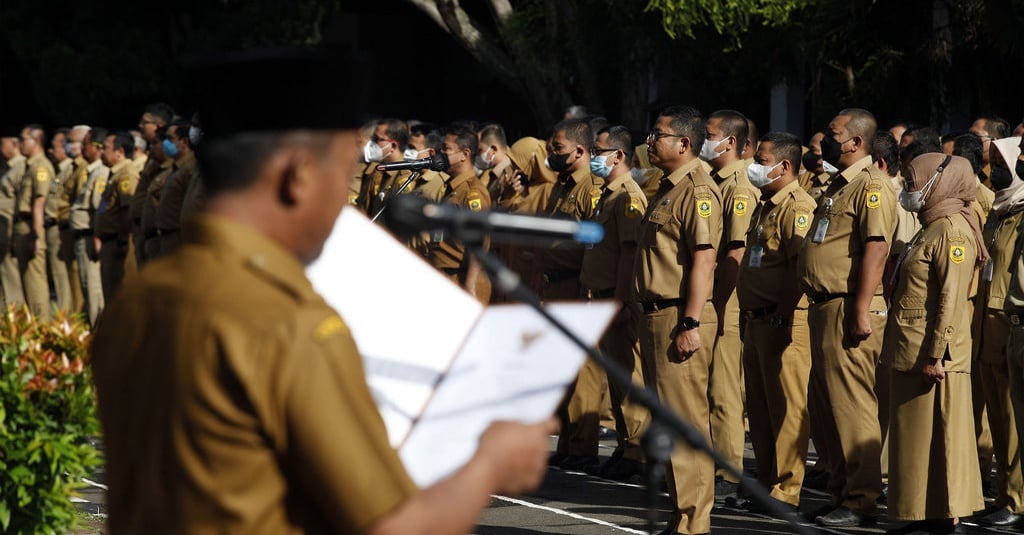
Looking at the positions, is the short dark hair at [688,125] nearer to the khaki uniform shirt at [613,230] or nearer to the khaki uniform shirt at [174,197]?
the khaki uniform shirt at [613,230]

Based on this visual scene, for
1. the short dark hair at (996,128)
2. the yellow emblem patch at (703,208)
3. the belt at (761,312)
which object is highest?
the short dark hair at (996,128)

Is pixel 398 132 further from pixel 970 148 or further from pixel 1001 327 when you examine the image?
pixel 1001 327

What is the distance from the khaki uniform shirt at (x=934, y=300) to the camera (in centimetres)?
704

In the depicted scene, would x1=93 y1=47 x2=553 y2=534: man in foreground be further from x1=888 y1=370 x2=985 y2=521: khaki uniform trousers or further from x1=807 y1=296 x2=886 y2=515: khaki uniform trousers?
x1=807 y1=296 x2=886 y2=515: khaki uniform trousers

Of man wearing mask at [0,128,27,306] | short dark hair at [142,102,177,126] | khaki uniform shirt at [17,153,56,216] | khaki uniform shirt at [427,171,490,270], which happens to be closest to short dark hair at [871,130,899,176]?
khaki uniform shirt at [427,171,490,270]

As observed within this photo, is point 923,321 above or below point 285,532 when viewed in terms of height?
above

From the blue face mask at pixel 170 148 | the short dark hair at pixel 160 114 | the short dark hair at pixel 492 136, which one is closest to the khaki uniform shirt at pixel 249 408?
the short dark hair at pixel 492 136

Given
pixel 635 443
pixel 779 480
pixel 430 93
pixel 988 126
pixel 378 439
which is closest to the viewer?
pixel 378 439

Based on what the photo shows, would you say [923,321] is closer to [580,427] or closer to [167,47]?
[580,427]

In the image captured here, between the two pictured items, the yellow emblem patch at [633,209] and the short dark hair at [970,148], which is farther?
the short dark hair at [970,148]

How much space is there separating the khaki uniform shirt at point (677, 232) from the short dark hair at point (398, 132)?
636 cm

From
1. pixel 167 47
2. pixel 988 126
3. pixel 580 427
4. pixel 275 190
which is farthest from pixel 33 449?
pixel 167 47

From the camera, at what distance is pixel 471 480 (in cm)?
210

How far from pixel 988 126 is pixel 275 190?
363 inches
